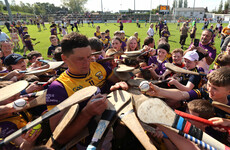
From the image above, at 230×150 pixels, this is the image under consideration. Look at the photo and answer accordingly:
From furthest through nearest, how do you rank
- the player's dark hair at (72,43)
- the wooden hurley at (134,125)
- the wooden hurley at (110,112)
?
the player's dark hair at (72,43)
the wooden hurley at (134,125)
the wooden hurley at (110,112)

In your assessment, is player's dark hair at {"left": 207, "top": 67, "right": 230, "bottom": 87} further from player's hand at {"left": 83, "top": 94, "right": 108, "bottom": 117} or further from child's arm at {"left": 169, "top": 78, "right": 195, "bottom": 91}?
player's hand at {"left": 83, "top": 94, "right": 108, "bottom": 117}

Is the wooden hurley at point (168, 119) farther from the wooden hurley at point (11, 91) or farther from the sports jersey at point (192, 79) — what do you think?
the wooden hurley at point (11, 91)

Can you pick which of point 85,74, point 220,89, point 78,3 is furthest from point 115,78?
point 78,3

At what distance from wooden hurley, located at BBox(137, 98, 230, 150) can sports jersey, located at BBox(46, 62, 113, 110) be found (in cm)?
85

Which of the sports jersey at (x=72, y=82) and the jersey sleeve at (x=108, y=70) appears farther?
the jersey sleeve at (x=108, y=70)

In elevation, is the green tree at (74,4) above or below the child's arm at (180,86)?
above

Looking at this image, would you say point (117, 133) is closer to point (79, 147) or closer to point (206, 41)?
point (79, 147)

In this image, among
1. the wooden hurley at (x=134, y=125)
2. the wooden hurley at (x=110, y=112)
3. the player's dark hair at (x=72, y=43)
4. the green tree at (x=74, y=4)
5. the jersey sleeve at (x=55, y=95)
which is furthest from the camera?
the green tree at (x=74, y=4)

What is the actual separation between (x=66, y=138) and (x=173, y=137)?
109 cm

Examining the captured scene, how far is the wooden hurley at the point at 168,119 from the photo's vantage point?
1.18 meters

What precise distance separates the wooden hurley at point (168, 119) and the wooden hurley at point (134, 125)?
15 cm

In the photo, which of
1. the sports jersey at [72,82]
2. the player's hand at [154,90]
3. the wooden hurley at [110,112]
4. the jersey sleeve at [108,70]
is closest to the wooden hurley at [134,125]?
the wooden hurley at [110,112]

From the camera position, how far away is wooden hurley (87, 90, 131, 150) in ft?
3.81

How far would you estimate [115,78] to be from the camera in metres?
2.20
